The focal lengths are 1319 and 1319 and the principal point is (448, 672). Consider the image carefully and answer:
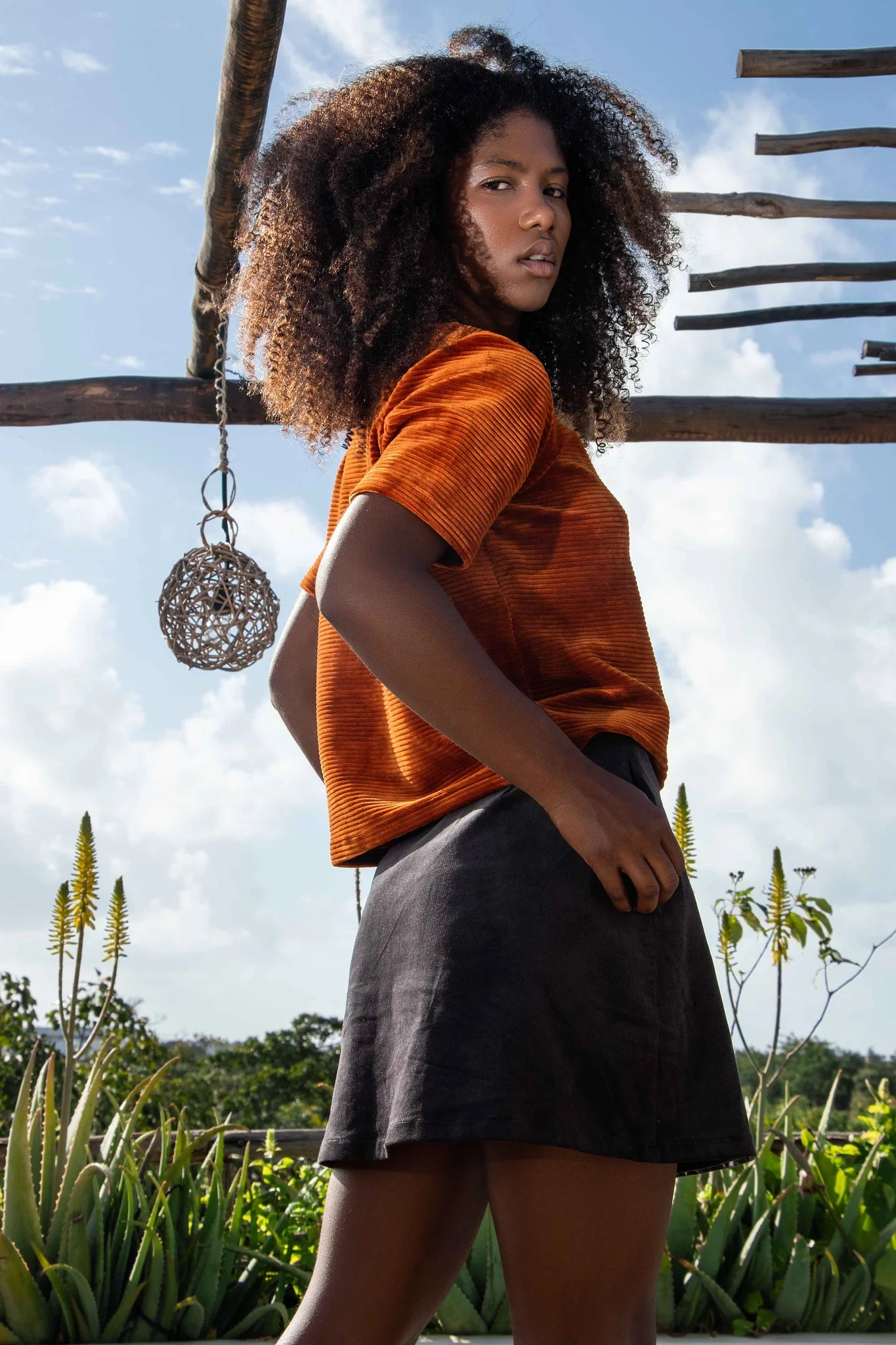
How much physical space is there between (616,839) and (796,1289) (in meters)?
2.54

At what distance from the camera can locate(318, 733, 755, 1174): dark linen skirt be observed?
942 mm

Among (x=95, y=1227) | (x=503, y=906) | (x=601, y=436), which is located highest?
(x=601, y=436)

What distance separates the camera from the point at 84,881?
3.31 m

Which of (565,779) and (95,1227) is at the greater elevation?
(565,779)

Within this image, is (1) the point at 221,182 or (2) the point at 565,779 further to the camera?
(1) the point at 221,182

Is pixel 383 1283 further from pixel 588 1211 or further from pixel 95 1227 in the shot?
pixel 95 1227

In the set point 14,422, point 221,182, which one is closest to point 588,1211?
point 221,182

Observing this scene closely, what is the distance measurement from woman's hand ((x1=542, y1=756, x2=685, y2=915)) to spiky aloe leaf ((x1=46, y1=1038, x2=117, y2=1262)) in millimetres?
2267

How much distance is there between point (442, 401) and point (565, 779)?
0.34 m

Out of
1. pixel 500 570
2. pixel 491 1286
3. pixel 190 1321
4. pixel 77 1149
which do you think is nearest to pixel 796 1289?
pixel 491 1286

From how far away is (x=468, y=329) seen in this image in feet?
3.89

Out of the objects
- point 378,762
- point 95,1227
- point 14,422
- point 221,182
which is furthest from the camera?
point 14,422

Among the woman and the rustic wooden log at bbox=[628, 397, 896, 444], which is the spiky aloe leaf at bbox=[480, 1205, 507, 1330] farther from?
the rustic wooden log at bbox=[628, 397, 896, 444]

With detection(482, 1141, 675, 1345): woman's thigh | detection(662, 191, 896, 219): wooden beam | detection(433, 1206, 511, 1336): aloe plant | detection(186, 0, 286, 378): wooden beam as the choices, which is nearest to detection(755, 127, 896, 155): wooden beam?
detection(662, 191, 896, 219): wooden beam
